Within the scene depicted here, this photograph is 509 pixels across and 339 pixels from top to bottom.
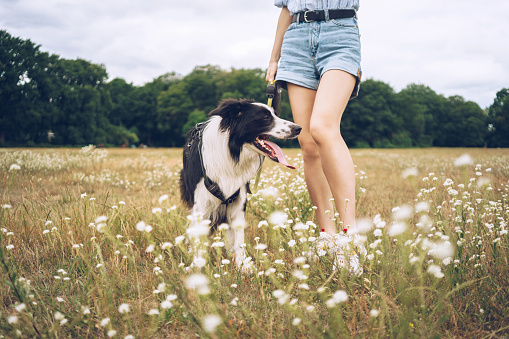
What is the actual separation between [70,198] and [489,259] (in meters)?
3.75

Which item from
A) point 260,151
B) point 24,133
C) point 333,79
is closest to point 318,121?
point 333,79

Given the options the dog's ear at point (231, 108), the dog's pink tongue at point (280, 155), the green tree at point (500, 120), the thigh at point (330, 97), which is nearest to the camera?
the thigh at point (330, 97)

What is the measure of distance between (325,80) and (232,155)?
1.03 m

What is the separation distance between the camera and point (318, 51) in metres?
2.70

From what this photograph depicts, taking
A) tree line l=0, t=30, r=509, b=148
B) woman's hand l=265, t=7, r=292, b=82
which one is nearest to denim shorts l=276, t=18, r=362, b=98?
woman's hand l=265, t=7, r=292, b=82

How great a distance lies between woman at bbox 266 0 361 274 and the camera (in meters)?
2.55

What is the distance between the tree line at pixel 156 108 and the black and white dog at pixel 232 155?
20.6m

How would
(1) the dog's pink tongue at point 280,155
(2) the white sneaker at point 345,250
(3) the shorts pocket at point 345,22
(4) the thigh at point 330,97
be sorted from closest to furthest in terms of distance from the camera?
(2) the white sneaker at point 345,250 < (4) the thigh at point 330,97 < (3) the shorts pocket at point 345,22 < (1) the dog's pink tongue at point 280,155

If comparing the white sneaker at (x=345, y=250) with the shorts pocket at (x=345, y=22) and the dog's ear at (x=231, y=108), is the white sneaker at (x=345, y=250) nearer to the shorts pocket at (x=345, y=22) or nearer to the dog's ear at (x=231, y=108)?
the dog's ear at (x=231, y=108)

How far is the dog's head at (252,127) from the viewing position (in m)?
2.93

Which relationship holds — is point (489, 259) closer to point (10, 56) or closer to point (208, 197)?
point (208, 197)

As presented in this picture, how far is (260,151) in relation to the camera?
9.61ft

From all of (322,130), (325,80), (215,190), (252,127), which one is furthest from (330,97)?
(215,190)

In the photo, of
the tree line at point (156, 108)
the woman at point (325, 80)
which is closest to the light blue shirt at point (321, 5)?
the woman at point (325, 80)
